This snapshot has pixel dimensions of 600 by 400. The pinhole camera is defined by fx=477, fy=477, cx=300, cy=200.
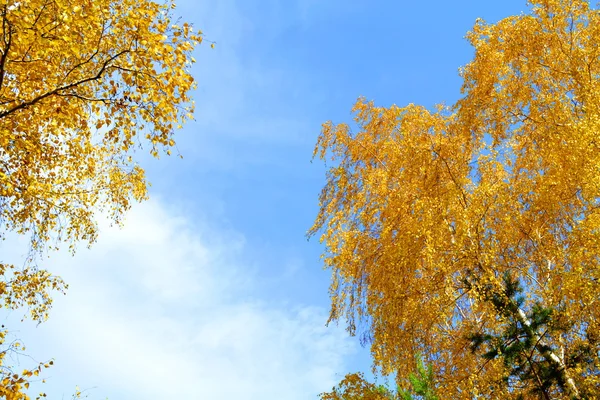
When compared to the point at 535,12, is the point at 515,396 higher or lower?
lower

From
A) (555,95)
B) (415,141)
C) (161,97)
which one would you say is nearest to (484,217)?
(415,141)

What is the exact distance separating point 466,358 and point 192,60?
23.2 ft

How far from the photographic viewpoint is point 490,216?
9039 mm

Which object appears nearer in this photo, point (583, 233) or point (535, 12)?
point (583, 233)

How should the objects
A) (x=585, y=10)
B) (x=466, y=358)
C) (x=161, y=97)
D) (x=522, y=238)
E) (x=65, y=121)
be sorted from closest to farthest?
(x=161, y=97) → (x=65, y=121) → (x=466, y=358) → (x=522, y=238) → (x=585, y=10)

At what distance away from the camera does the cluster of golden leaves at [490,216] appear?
760 cm

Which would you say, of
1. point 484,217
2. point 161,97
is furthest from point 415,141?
point 161,97

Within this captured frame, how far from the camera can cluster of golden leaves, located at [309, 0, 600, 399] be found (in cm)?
760

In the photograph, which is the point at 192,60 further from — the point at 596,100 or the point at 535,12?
the point at 535,12

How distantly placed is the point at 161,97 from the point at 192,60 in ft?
2.07

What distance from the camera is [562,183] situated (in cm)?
842

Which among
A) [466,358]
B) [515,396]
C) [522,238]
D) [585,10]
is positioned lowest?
[515,396]

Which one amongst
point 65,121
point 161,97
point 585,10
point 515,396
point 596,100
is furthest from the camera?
point 585,10

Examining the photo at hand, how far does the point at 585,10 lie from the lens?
10375mm
